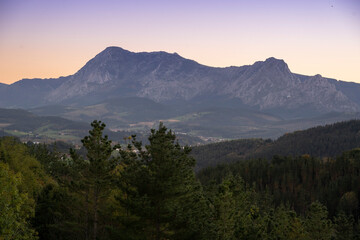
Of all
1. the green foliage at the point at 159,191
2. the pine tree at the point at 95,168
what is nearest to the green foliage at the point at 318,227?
the green foliage at the point at 159,191

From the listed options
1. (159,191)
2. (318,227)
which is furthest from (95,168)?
(318,227)

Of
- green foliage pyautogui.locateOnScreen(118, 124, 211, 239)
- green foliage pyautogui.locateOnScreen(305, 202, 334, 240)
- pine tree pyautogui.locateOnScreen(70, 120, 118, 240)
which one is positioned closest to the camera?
green foliage pyautogui.locateOnScreen(118, 124, 211, 239)

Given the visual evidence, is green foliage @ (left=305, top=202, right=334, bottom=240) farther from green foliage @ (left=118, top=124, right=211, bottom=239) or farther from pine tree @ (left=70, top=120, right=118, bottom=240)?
pine tree @ (left=70, top=120, right=118, bottom=240)

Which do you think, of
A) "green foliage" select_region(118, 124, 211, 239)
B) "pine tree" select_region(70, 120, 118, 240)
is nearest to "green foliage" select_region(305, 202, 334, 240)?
"green foliage" select_region(118, 124, 211, 239)

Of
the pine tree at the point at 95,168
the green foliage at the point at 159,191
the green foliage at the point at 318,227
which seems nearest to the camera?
the green foliage at the point at 159,191

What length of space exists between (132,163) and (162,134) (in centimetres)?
505

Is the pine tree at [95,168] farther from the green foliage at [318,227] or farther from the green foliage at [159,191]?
the green foliage at [318,227]

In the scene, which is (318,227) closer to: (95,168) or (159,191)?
(159,191)

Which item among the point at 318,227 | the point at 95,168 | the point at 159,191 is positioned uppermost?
the point at 95,168

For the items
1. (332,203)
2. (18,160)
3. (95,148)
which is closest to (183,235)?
(95,148)

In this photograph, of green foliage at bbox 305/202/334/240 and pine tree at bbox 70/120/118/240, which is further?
green foliage at bbox 305/202/334/240

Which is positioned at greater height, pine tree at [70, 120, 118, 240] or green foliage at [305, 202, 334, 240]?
pine tree at [70, 120, 118, 240]

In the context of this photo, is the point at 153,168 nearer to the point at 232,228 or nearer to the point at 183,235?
→ the point at 183,235

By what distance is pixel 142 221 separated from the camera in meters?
39.1
